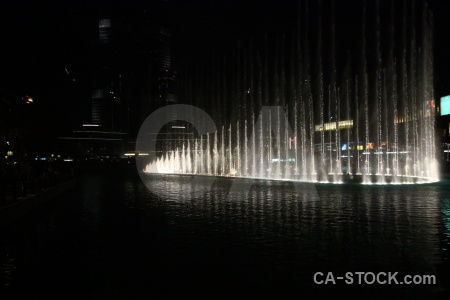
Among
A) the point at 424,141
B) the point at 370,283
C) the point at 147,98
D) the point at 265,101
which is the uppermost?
the point at 147,98

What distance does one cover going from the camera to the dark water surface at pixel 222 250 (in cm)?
584

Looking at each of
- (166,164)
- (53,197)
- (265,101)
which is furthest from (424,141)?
(53,197)

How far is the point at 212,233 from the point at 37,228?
378 centimetres

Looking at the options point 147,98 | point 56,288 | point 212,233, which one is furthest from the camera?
point 147,98

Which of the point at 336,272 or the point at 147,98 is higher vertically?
the point at 147,98

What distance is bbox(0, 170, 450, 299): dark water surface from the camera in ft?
19.2

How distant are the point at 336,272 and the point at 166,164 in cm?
5528

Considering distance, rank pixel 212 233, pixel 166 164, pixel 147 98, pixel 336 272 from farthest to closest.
Answer: pixel 147 98
pixel 166 164
pixel 212 233
pixel 336 272

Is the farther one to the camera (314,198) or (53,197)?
(53,197)

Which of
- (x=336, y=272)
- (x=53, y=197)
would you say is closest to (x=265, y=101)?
(x=53, y=197)

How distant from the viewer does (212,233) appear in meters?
9.74

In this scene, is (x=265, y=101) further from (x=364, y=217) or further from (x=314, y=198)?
(x=364, y=217)

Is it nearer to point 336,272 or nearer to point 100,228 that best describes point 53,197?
point 100,228

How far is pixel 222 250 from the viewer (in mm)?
8039
